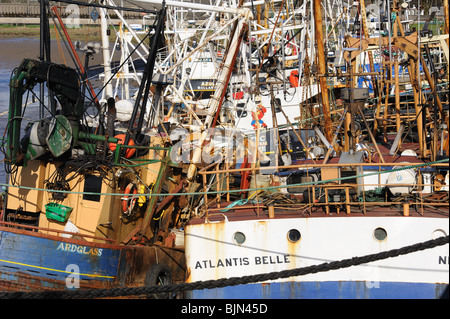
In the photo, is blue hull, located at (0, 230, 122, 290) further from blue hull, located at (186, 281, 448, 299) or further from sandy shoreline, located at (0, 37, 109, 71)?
sandy shoreline, located at (0, 37, 109, 71)

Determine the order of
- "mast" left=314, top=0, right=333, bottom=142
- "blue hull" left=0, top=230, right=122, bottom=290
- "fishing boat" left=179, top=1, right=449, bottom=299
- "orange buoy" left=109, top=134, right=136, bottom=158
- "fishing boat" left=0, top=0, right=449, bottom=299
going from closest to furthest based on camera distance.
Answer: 1. "fishing boat" left=179, top=1, right=449, bottom=299
2. "fishing boat" left=0, top=0, right=449, bottom=299
3. "blue hull" left=0, top=230, right=122, bottom=290
4. "orange buoy" left=109, top=134, right=136, bottom=158
5. "mast" left=314, top=0, right=333, bottom=142

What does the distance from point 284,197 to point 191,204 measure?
7.95 feet

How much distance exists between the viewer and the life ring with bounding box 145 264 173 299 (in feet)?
45.3

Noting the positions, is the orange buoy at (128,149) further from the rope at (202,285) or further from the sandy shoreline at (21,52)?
the sandy shoreline at (21,52)

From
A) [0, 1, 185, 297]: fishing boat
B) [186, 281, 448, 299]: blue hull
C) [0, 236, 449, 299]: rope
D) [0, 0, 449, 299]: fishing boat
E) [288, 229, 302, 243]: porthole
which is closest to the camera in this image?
[0, 236, 449, 299]: rope

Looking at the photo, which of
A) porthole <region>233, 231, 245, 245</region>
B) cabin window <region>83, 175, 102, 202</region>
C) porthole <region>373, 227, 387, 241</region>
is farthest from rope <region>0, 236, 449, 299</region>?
cabin window <region>83, 175, 102, 202</region>

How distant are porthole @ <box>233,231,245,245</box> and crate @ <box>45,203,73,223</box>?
152 inches

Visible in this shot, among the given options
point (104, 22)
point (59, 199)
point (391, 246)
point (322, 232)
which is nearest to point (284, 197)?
point (322, 232)

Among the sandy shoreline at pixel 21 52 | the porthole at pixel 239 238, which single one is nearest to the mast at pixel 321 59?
the porthole at pixel 239 238

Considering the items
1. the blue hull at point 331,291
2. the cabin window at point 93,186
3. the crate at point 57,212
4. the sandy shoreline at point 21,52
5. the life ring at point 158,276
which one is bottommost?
the blue hull at point 331,291

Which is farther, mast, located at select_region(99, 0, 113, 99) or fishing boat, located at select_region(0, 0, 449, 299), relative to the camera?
mast, located at select_region(99, 0, 113, 99)

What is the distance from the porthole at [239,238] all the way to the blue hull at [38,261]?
3060mm

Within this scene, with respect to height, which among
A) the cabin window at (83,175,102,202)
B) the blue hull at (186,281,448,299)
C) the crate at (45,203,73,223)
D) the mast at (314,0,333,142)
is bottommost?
the blue hull at (186,281,448,299)

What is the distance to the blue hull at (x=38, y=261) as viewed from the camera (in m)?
13.0
